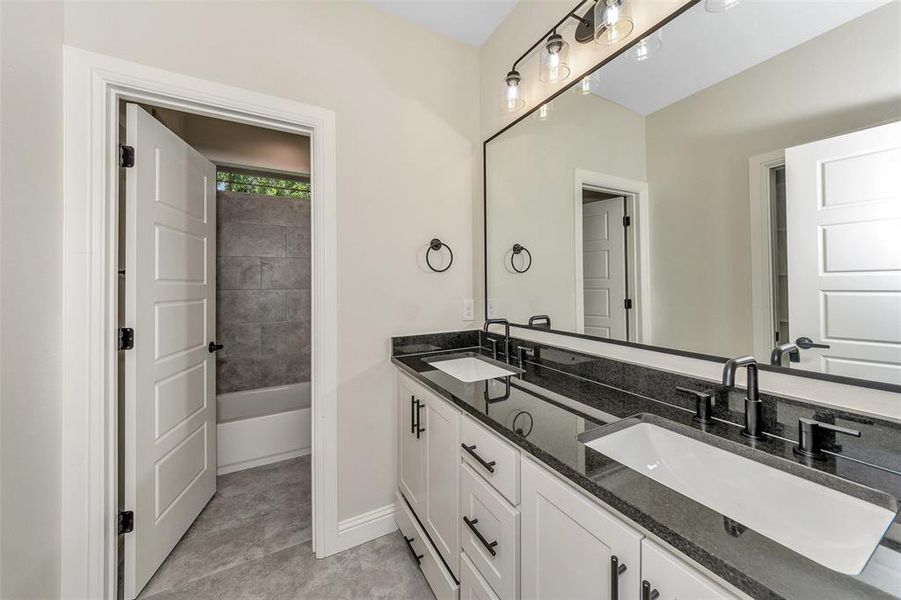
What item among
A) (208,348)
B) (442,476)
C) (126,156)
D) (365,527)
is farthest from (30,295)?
(365,527)

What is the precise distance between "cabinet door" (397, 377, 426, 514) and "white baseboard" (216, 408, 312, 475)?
4.06 ft

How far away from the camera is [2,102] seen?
103 cm

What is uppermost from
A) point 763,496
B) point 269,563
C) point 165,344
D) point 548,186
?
point 548,186

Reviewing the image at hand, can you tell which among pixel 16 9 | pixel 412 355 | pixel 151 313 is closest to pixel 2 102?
pixel 16 9

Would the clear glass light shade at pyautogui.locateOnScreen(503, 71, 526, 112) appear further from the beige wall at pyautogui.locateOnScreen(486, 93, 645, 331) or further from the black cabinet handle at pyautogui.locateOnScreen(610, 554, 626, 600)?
the black cabinet handle at pyautogui.locateOnScreen(610, 554, 626, 600)

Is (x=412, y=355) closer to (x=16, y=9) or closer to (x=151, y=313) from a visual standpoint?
(x=151, y=313)

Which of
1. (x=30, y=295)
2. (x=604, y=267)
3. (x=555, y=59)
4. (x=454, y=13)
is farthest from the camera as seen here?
(x=454, y=13)

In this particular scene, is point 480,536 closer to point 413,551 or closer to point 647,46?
point 413,551

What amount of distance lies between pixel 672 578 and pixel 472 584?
812 mm

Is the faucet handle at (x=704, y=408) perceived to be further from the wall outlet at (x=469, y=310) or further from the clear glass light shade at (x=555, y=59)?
the clear glass light shade at (x=555, y=59)

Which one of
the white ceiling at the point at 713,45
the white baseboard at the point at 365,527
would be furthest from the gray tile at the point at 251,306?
the white ceiling at the point at 713,45

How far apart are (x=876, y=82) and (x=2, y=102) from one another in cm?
231

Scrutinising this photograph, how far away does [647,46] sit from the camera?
118cm

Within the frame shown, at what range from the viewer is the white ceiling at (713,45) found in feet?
2.74
